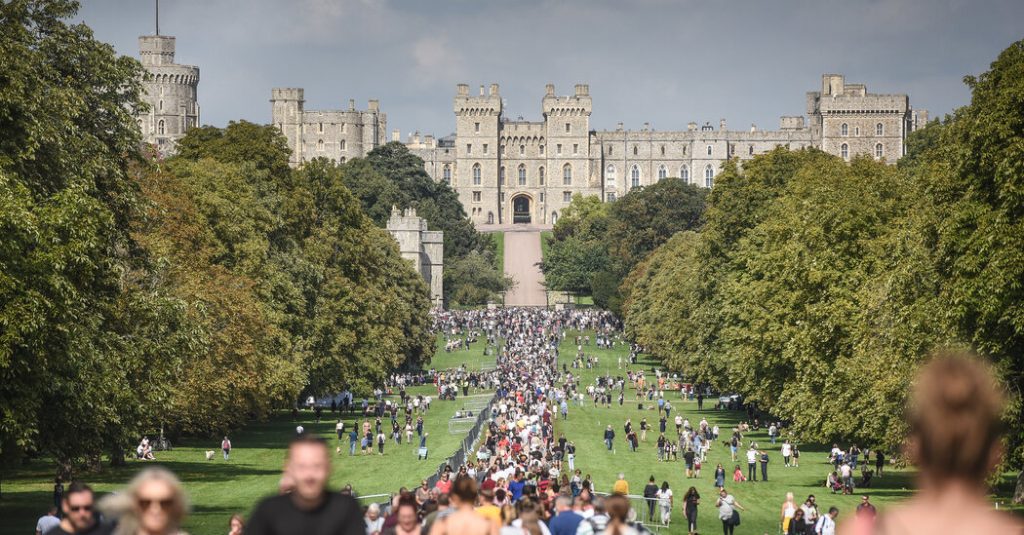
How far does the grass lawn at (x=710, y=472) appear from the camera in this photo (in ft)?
106

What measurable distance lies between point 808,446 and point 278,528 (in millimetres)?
47249

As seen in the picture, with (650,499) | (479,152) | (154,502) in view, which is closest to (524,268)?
(479,152)

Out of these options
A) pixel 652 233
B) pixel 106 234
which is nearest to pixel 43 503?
pixel 106 234

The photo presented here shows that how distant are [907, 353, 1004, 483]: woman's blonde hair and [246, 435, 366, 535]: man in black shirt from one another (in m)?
2.60

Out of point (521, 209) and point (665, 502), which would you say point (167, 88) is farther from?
point (665, 502)

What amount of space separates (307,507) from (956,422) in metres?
2.83

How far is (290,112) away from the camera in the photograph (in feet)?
623

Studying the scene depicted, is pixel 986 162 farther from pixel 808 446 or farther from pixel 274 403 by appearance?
pixel 274 403

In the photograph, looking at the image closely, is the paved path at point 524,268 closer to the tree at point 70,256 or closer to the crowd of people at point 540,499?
the crowd of people at point 540,499

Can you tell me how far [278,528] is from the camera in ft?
19.3

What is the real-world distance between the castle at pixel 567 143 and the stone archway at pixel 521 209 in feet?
0.37

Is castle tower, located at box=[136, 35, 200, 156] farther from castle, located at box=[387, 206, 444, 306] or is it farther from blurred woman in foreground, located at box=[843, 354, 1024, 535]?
blurred woman in foreground, located at box=[843, 354, 1024, 535]

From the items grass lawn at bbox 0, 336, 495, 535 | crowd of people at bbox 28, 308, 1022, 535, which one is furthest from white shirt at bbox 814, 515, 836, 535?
grass lawn at bbox 0, 336, 495, 535

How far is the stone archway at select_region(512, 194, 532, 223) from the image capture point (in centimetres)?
18462
